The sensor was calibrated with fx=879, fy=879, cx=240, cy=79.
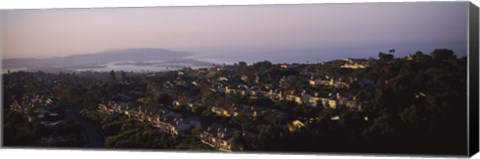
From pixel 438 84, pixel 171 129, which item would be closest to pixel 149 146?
pixel 171 129

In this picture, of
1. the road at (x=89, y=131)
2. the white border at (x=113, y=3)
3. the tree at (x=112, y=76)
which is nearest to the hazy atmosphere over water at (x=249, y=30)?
the white border at (x=113, y=3)

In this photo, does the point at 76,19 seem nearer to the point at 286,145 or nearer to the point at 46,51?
the point at 46,51

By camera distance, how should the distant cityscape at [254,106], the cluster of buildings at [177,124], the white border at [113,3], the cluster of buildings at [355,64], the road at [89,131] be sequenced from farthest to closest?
the road at [89,131] → the cluster of buildings at [177,124] → the white border at [113,3] → the cluster of buildings at [355,64] → the distant cityscape at [254,106]

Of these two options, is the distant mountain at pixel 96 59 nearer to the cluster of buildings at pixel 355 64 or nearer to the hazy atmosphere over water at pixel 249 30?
the hazy atmosphere over water at pixel 249 30

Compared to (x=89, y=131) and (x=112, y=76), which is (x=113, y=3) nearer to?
(x=112, y=76)

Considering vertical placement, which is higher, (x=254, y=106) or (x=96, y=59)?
(x=96, y=59)

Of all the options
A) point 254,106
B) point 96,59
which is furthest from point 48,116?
point 254,106
